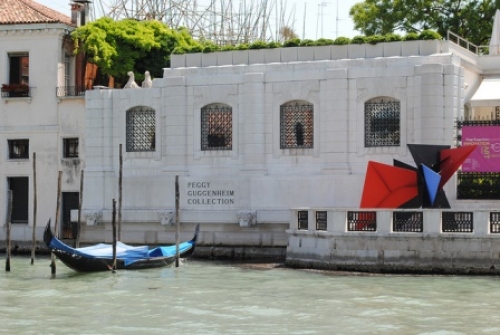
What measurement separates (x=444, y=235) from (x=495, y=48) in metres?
11.1

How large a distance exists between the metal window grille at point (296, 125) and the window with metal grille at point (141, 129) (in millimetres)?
4258

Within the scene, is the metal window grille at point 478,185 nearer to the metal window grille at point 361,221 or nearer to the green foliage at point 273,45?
the metal window grille at point 361,221

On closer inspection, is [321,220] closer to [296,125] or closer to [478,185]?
[296,125]

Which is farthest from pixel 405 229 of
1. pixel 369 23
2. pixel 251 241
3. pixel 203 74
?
pixel 369 23

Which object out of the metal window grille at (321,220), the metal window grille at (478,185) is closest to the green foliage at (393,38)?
the metal window grille at (478,185)

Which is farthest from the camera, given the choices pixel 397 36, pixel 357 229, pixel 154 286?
pixel 397 36

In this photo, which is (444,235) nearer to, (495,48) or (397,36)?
(397,36)

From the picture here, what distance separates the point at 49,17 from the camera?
3878cm

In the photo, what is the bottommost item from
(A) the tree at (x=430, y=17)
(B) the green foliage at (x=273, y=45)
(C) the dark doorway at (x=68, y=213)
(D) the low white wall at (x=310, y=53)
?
(C) the dark doorway at (x=68, y=213)

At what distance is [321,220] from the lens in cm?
3047

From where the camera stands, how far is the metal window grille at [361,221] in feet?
96.8

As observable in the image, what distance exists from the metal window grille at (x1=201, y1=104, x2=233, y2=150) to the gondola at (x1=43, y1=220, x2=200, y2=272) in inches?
143

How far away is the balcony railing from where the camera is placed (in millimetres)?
37875

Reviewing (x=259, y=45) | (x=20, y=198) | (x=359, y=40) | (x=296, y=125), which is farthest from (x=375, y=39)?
(x=20, y=198)
